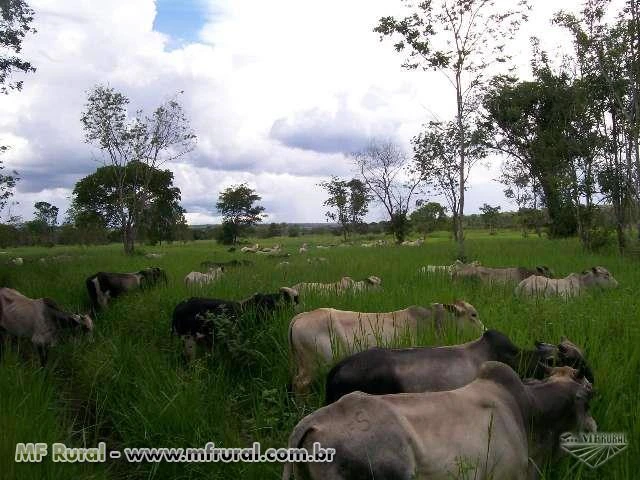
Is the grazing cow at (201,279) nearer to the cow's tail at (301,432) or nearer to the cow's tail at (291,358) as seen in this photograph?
the cow's tail at (291,358)

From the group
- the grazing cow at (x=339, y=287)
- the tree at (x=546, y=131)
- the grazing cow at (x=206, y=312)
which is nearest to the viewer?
the grazing cow at (x=206, y=312)

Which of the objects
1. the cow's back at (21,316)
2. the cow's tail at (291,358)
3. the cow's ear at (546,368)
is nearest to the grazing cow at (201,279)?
the cow's back at (21,316)

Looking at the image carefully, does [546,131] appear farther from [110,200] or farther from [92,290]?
[110,200]

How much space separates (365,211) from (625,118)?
42.7 m

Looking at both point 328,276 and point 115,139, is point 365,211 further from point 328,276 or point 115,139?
point 328,276

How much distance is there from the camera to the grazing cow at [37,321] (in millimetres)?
7875

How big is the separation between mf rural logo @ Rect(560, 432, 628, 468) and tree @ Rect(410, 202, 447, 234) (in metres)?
44.3

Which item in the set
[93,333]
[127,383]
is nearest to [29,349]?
[93,333]

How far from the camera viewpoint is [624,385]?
437cm

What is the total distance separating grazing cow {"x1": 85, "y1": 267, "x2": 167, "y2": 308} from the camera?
10.9 m

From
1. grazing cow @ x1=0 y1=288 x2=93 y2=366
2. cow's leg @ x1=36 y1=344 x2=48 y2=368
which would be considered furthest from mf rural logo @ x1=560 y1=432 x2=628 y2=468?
grazing cow @ x1=0 y1=288 x2=93 y2=366

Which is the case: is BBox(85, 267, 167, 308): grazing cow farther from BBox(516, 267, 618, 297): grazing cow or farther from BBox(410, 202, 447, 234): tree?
BBox(410, 202, 447, 234): tree

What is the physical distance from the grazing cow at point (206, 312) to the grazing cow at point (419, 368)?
3.36 meters

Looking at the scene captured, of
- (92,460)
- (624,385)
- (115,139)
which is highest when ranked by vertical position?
(115,139)
